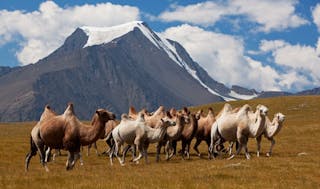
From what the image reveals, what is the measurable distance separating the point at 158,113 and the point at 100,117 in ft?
32.1

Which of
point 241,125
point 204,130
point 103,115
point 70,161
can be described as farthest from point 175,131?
point 70,161

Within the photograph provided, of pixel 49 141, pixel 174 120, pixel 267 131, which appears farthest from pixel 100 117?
pixel 267 131

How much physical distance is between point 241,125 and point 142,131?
6.24 metres

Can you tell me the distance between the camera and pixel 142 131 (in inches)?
1134

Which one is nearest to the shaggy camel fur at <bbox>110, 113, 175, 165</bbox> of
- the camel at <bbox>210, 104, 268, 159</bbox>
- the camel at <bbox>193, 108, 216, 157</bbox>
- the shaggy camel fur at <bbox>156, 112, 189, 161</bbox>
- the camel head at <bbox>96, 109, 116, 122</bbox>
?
the shaggy camel fur at <bbox>156, 112, 189, 161</bbox>

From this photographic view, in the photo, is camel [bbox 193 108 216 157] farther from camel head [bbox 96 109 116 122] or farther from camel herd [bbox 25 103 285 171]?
camel head [bbox 96 109 116 122]

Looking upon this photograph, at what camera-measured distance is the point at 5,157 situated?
124 ft

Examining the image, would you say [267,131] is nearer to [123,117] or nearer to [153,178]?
[123,117]

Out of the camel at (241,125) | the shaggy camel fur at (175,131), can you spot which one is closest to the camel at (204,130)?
the camel at (241,125)

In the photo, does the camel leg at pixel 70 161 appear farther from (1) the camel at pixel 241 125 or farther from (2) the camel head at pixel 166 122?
(1) the camel at pixel 241 125

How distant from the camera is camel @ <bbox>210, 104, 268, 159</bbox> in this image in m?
30.2

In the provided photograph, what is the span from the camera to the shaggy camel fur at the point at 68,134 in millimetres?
23984

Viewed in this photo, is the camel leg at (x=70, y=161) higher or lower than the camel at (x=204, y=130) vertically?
lower

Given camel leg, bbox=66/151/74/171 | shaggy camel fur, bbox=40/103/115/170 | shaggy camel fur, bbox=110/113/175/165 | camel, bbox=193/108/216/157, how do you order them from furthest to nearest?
camel, bbox=193/108/216/157, shaggy camel fur, bbox=110/113/175/165, camel leg, bbox=66/151/74/171, shaggy camel fur, bbox=40/103/115/170
